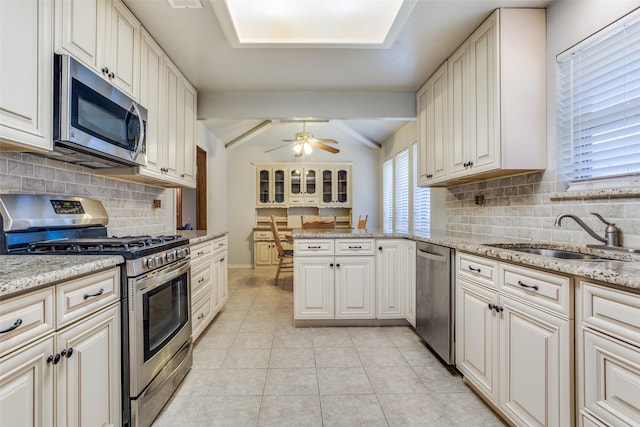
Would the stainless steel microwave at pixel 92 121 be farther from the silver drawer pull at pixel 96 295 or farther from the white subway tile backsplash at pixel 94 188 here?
the silver drawer pull at pixel 96 295

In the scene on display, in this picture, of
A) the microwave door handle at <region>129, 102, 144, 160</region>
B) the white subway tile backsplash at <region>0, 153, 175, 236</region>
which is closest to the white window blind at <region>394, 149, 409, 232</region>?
the white subway tile backsplash at <region>0, 153, 175, 236</region>

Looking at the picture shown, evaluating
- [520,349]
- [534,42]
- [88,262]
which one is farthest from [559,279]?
[88,262]

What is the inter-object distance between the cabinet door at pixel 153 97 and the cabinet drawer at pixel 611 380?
2.64 m

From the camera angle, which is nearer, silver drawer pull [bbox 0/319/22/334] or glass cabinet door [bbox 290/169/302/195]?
silver drawer pull [bbox 0/319/22/334]

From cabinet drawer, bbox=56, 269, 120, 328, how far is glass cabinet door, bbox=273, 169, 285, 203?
4.66 m

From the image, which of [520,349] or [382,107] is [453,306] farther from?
[382,107]

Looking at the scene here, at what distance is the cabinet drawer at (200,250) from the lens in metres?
2.35

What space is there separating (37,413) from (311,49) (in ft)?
8.48

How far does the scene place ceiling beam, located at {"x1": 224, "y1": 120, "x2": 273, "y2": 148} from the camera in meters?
5.31

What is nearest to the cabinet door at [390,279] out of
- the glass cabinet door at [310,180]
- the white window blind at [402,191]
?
the white window blind at [402,191]

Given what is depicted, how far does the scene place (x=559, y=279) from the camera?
3.81 ft

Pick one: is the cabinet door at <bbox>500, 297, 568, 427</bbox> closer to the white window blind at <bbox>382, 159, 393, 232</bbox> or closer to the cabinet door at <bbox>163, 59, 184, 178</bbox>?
the cabinet door at <bbox>163, 59, 184, 178</bbox>

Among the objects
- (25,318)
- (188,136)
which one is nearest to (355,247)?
(188,136)

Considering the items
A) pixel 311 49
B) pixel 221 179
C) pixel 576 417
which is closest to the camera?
pixel 576 417
